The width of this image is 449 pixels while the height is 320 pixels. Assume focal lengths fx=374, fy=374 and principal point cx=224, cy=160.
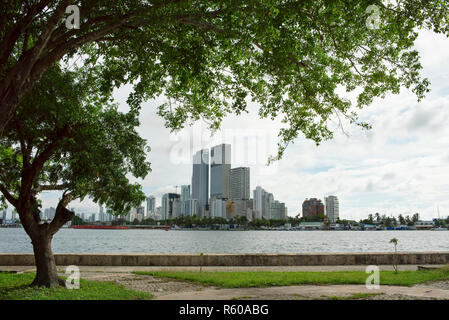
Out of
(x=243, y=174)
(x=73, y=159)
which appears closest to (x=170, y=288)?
(x=73, y=159)

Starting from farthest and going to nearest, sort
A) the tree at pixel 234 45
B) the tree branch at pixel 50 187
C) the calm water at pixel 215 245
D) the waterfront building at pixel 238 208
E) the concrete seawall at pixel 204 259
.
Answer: the waterfront building at pixel 238 208, the calm water at pixel 215 245, the concrete seawall at pixel 204 259, the tree branch at pixel 50 187, the tree at pixel 234 45

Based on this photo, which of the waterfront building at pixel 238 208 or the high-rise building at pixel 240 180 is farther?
the waterfront building at pixel 238 208

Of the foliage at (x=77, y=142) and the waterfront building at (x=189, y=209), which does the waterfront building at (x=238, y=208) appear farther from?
the foliage at (x=77, y=142)

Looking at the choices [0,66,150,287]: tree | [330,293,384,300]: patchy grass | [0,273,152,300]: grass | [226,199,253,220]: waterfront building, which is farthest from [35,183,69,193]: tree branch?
[226,199,253,220]: waterfront building

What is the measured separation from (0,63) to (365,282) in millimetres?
12496

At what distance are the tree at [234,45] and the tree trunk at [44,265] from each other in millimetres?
5005

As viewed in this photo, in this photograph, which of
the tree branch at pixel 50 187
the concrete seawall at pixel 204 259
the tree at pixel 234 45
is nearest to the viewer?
the tree at pixel 234 45

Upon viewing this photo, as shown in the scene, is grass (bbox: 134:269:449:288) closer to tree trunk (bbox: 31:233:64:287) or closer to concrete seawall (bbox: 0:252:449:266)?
concrete seawall (bbox: 0:252:449:266)

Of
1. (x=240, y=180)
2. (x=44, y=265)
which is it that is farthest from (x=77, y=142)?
(x=240, y=180)

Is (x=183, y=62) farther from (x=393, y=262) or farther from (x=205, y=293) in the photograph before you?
(x=393, y=262)

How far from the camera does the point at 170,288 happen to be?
1234 centimetres

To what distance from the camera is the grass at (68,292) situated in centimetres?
985

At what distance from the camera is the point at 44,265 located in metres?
11.8

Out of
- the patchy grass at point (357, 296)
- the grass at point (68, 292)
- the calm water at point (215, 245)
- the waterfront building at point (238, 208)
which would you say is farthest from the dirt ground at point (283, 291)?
the waterfront building at point (238, 208)
